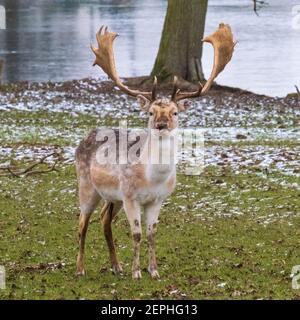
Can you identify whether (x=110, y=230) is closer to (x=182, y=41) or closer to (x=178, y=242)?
(x=178, y=242)

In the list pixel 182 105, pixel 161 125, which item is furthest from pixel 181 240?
pixel 161 125

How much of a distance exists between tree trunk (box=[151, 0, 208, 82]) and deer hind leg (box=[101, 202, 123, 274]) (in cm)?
1437

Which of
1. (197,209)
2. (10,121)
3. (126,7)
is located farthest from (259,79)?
(126,7)

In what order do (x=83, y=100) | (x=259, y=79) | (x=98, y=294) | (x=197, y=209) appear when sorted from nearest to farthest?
1. (x=98, y=294)
2. (x=197, y=209)
3. (x=83, y=100)
4. (x=259, y=79)

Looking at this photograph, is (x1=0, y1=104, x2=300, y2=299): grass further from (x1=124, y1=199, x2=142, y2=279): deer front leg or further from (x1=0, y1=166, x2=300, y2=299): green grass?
(x1=124, y1=199, x2=142, y2=279): deer front leg

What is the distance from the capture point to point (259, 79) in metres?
27.4

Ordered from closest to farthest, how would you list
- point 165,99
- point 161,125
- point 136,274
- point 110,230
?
point 161,125, point 165,99, point 136,274, point 110,230

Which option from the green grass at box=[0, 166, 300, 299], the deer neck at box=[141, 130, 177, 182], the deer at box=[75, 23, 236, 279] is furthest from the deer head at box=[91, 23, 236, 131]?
the green grass at box=[0, 166, 300, 299]

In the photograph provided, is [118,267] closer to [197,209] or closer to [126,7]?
[197,209]

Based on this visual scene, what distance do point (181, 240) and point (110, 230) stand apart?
5.27ft

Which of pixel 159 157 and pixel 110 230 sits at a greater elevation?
pixel 159 157

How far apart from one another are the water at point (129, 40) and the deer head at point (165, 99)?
47.6 feet

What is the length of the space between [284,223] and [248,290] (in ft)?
Answer: 10.5

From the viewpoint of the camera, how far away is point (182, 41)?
79.2ft
